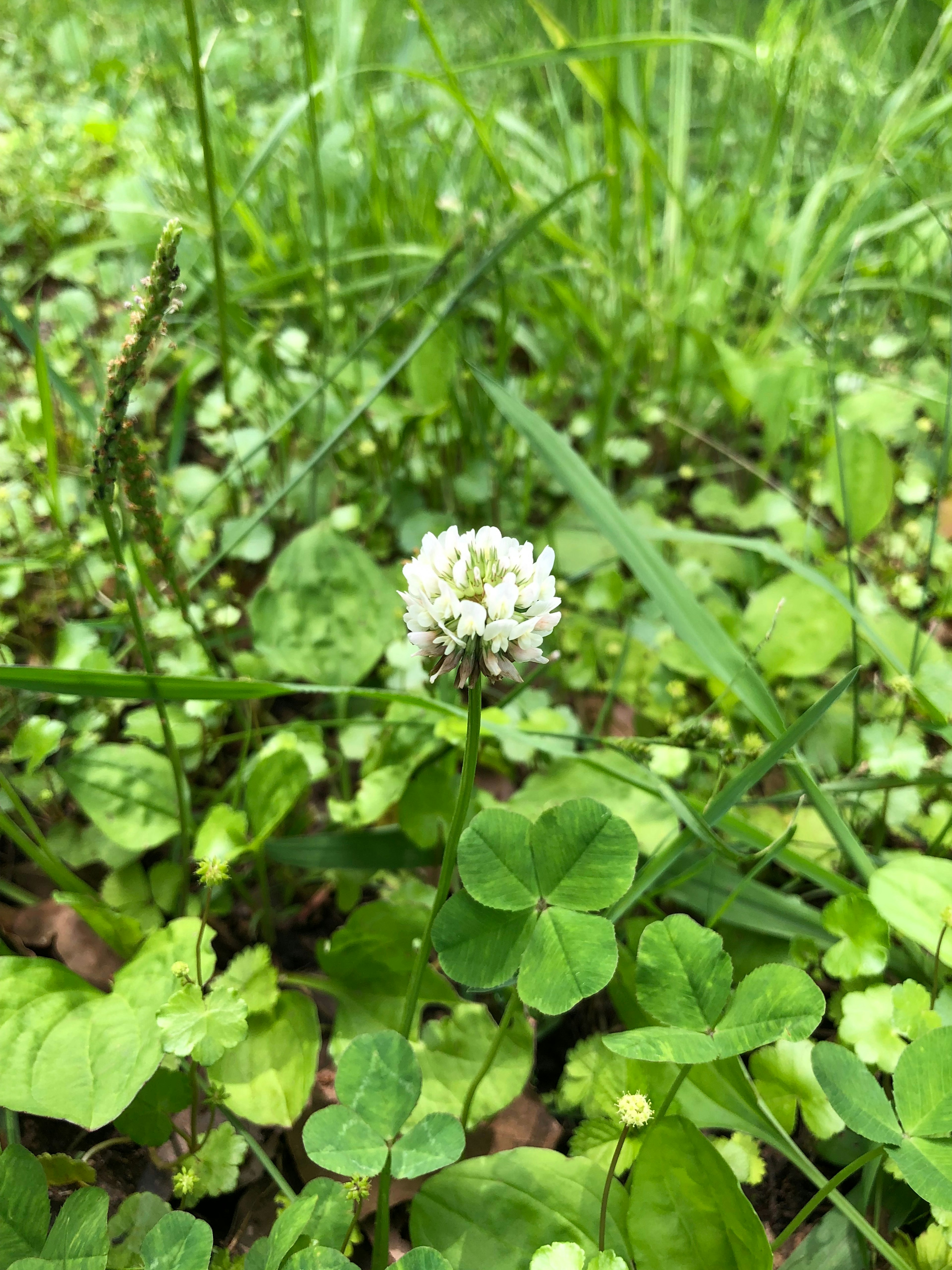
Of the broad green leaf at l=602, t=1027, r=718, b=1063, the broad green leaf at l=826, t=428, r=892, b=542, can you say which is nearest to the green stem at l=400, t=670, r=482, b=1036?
the broad green leaf at l=602, t=1027, r=718, b=1063

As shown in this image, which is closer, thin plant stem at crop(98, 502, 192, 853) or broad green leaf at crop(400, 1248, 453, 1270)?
broad green leaf at crop(400, 1248, 453, 1270)

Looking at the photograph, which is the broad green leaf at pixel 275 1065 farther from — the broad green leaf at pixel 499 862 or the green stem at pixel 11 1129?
the broad green leaf at pixel 499 862

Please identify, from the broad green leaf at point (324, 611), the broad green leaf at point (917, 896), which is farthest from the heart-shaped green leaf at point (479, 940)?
the broad green leaf at point (324, 611)

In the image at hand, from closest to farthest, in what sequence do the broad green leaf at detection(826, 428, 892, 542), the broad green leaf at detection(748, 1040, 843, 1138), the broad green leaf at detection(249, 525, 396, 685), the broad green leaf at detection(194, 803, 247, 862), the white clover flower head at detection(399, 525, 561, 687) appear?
the white clover flower head at detection(399, 525, 561, 687)
the broad green leaf at detection(748, 1040, 843, 1138)
the broad green leaf at detection(194, 803, 247, 862)
the broad green leaf at detection(249, 525, 396, 685)
the broad green leaf at detection(826, 428, 892, 542)

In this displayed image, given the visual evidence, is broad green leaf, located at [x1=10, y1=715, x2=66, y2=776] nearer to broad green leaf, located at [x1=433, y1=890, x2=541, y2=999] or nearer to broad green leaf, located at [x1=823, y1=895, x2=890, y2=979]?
broad green leaf, located at [x1=433, y1=890, x2=541, y2=999]

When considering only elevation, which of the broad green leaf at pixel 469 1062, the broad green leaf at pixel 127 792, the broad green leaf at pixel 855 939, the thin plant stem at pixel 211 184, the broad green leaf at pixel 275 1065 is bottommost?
the broad green leaf at pixel 469 1062

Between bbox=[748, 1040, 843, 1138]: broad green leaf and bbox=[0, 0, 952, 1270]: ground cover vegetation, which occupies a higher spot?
bbox=[0, 0, 952, 1270]: ground cover vegetation

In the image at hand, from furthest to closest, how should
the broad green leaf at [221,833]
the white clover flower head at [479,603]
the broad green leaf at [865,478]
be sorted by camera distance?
the broad green leaf at [865,478], the broad green leaf at [221,833], the white clover flower head at [479,603]

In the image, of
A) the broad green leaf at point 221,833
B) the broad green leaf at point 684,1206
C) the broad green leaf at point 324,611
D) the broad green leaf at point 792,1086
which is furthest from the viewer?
the broad green leaf at point 324,611

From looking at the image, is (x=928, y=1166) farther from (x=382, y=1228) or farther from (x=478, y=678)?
(x=478, y=678)
